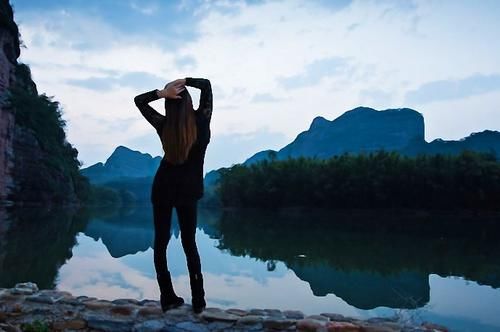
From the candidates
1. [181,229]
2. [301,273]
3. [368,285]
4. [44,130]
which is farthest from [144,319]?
[44,130]

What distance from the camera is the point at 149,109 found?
316 centimetres

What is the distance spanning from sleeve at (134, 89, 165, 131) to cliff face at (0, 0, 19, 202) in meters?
26.1

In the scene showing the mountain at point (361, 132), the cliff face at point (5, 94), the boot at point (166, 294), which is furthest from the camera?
the mountain at point (361, 132)

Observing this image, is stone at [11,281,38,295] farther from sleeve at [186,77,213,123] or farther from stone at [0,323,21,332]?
sleeve at [186,77,213,123]

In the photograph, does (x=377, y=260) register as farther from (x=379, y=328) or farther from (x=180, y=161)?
(x=180, y=161)

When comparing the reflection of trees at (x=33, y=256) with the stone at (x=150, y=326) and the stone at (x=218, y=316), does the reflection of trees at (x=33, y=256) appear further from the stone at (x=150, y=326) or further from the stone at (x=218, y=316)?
the stone at (x=218, y=316)

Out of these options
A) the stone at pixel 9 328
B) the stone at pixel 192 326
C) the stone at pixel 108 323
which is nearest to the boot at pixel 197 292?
the stone at pixel 192 326

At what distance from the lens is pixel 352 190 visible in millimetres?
35562

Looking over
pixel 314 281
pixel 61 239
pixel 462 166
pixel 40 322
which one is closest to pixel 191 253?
pixel 40 322

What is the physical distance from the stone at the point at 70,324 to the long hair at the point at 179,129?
1.33 meters

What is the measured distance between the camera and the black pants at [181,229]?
3.11 metres

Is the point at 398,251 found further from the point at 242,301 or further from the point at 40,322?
the point at 40,322

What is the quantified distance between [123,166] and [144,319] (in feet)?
623

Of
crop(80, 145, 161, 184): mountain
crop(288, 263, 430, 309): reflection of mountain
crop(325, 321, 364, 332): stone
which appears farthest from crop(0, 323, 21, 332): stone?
crop(80, 145, 161, 184): mountain
